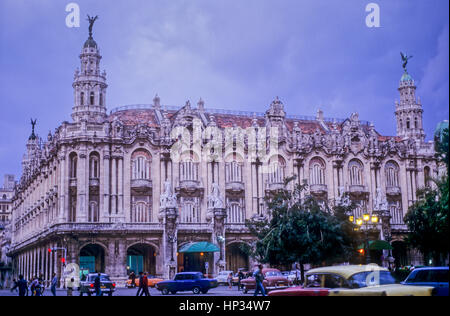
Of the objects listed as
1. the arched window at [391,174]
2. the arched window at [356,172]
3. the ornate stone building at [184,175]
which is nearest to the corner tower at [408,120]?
the ornate stone building at [184,175]

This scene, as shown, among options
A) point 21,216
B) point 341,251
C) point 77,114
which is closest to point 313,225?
point 341,251

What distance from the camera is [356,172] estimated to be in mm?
62062

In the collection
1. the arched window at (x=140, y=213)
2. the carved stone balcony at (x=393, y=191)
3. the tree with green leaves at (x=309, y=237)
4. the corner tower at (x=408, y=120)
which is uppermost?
the corner tower at (x=408, y=120)

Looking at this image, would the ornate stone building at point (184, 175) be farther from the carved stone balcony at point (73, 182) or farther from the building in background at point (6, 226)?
the building in background at point (6, 226)

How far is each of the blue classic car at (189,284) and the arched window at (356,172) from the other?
91.7 ft

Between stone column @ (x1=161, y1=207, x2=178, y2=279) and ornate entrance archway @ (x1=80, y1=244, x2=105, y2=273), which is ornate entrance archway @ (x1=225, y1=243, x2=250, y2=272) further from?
ornate entrance archway @ (x1=80, y1=244, x2=105, y2=273)

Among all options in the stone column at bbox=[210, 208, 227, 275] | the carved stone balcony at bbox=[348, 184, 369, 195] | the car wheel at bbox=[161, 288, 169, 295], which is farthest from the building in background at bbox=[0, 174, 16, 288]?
the car wheel at bbox=[161, 288, 169, 295]

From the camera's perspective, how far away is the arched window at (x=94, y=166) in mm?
55438

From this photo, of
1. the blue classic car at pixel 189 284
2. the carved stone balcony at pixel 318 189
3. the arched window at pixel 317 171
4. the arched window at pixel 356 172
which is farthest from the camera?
the arched window at pixel 356 172

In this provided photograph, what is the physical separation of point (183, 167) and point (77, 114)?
11126 mm

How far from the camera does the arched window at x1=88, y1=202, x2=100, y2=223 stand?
54688 mm
